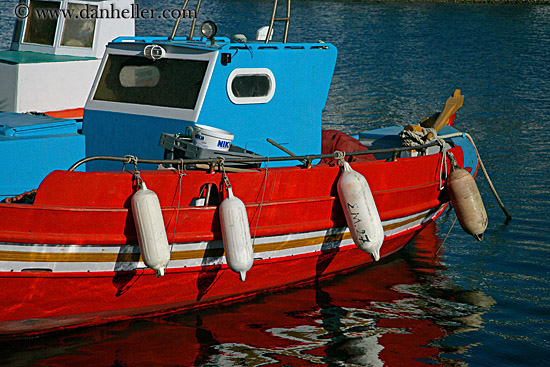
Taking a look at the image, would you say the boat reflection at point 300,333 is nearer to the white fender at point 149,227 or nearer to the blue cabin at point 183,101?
the white fender at point 149,227

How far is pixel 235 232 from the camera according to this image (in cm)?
577

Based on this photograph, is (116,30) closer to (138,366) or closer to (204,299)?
(204,299)

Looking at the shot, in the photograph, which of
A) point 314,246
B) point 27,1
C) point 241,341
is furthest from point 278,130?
point 27,1

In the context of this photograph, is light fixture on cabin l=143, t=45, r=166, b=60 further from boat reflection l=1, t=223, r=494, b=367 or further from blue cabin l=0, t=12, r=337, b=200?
boat reflection l=1, t=223, r=494, b=367

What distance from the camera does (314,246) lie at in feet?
22.2

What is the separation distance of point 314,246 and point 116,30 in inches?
244

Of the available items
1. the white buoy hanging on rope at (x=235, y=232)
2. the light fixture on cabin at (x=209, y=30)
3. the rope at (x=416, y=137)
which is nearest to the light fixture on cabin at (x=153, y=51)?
the light fixture on cabin at (x=209, y=30)

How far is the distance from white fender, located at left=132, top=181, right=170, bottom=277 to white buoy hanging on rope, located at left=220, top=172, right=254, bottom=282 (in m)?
0.55

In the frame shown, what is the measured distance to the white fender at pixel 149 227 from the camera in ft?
17.7

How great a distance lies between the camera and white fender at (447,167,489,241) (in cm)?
741

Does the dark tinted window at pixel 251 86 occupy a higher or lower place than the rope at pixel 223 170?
higher

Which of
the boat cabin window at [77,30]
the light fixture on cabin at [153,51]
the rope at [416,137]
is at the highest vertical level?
the boat cabin window at [77,30]

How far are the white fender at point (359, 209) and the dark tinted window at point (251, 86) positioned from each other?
125 centimetres

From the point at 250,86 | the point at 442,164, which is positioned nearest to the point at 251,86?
the point at 250,86
